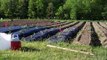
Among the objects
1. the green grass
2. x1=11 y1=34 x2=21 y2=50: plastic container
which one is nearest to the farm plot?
the green grass

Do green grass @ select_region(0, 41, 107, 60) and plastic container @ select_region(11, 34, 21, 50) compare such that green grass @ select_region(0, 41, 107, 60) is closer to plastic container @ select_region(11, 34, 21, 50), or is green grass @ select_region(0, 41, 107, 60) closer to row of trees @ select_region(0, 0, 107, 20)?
plastic container @ select_region(11, 34, 21, 50)

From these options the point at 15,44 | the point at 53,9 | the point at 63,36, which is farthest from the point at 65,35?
the point at 53,9

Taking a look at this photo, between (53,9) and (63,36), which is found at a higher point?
(63,36)

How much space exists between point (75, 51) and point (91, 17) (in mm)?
49220

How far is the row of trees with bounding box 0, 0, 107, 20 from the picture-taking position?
6084 cm

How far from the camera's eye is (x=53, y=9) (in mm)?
63719

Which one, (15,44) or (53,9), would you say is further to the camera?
(53,9)

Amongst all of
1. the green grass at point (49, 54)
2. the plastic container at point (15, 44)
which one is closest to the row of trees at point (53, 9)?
the green grass at point (49, 54)

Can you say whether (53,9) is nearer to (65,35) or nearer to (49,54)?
(65,35)

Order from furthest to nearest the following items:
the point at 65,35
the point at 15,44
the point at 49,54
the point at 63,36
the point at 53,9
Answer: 1. the point at 53,9
2. the point at 65,35
3. the point at 63,36
4. the point at 15,44
5. the point at 49,54

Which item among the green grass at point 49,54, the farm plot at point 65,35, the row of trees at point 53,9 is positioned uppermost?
the green grass at point 49,54

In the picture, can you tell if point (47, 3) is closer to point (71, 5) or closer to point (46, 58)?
point (71, 5)

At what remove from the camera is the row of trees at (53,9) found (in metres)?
60.8

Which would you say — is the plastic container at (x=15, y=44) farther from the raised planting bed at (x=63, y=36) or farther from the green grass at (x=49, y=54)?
the raised planting bed at (x=63, y=36)
